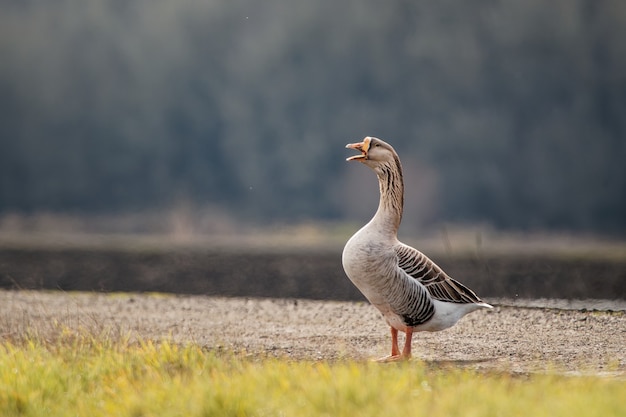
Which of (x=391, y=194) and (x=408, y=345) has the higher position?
(x=391, y=194)

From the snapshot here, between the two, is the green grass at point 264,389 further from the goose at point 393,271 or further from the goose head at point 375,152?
the goose head at point 375,152

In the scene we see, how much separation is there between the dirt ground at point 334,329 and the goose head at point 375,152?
2.14 meters

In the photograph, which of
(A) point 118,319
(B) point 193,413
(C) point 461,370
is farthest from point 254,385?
(A) point 118,319

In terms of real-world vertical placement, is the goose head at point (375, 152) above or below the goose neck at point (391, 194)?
above

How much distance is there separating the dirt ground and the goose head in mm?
2140

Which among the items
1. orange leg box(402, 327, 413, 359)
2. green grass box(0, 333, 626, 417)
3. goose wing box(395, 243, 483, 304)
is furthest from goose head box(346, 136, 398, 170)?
green grass box(0, 333, 626, 417)

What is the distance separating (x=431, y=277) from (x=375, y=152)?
4.62ft

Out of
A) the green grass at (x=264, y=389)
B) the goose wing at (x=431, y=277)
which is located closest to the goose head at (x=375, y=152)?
the goose wing at (x=431, y=277)

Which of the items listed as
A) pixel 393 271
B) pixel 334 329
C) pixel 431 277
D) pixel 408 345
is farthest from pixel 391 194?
pixel 334 329

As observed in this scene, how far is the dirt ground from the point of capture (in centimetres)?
1037

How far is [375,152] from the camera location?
361 inches

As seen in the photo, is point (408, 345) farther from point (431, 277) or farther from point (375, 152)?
point (375, 152)

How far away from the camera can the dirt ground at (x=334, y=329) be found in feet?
34.0

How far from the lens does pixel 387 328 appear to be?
12.9 meters
